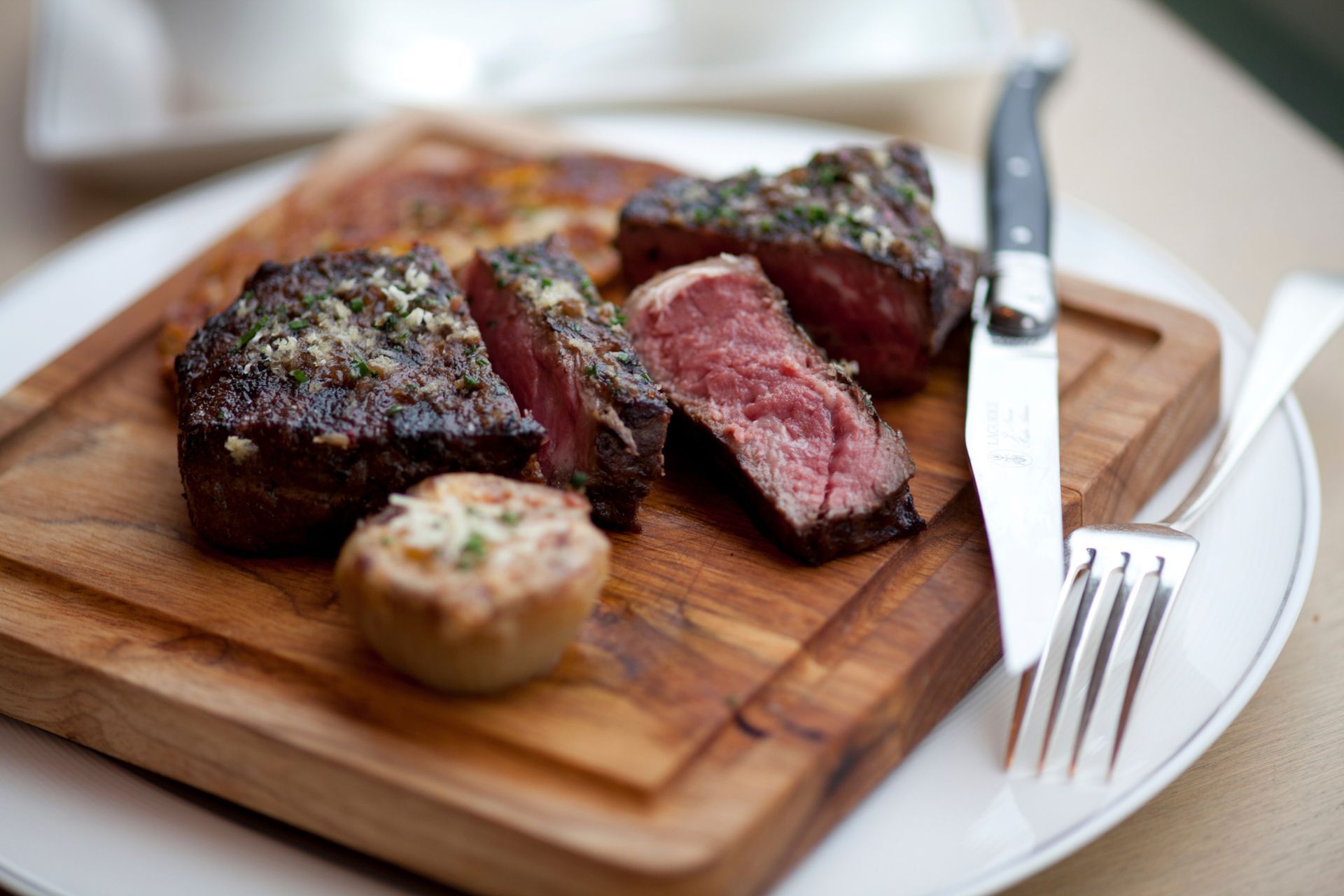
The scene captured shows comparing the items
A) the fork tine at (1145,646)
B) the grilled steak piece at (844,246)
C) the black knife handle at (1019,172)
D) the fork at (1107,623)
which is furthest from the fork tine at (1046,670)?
the black knife handle at (1019,172)

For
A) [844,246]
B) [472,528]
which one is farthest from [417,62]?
[472,528]

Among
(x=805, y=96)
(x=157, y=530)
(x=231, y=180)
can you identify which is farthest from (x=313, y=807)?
(x=805, y=96)

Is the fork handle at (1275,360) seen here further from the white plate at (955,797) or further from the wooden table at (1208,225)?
the wooden table at (1208,225)

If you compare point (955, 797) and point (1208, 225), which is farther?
point (1208, 225)

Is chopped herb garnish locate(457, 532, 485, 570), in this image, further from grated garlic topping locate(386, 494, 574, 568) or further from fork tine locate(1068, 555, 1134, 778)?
fork tine locate(1068, 555, 1134, 778)

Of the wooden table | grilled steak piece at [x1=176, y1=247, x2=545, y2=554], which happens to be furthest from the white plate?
grilled steak piece at [x1=176, y1=247, x2=545, y2=554]

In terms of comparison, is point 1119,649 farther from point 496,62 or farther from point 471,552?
point 496,62
